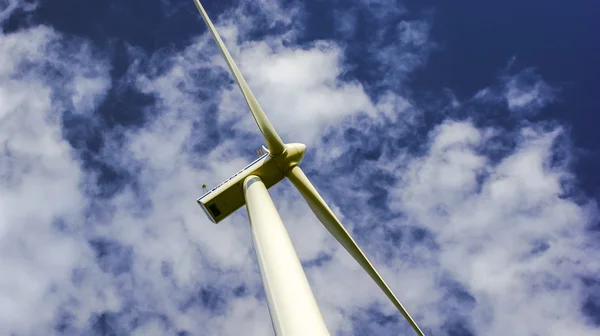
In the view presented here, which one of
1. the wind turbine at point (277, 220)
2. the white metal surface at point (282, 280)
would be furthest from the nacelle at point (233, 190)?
the white metal surface at point (282, 280)

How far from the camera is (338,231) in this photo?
25.5 m

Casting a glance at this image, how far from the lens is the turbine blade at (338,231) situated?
990 inches

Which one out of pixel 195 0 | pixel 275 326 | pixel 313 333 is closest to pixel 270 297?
pixel 275 326

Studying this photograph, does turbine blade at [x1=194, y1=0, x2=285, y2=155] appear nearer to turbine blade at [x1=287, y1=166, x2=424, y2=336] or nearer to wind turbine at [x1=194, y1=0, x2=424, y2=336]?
wind turbine at [x1=194, y1=0, x2=424, y2=336]

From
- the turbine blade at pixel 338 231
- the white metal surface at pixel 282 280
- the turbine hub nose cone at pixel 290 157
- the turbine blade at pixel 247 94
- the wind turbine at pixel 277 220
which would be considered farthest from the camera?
the turbine hub nose cone at pixel 290 157

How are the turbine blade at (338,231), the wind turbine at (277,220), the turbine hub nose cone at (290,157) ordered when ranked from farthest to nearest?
the turbine hub nose cone at (290,157) → the turbine blade at (338,231) → the wind turbine at (277,220)

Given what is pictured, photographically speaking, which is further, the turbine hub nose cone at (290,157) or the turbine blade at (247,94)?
the turbine hub nose cone at (290,157)

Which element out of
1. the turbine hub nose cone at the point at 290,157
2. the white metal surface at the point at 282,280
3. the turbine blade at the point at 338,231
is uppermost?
the turbine hub nose cone at the point at 290,157

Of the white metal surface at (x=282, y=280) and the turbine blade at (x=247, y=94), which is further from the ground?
the turbine blade at (x=247, y=94)

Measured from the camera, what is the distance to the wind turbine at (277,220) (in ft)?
41.9

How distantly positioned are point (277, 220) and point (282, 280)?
4815mm

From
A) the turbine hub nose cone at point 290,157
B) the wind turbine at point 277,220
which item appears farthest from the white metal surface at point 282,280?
the turbine hub nose cone at point 290,157

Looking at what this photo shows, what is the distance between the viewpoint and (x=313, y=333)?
11.4 metres

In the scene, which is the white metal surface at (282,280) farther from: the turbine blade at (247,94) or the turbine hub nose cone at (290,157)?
the turbine hub nose cone at (290,157)
